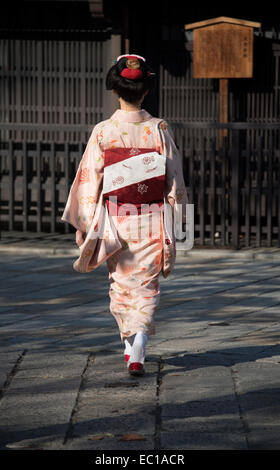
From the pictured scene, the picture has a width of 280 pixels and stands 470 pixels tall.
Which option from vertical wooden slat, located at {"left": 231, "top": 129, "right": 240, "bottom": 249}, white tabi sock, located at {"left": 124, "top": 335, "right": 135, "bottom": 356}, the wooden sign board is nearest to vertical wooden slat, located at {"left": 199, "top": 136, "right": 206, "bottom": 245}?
vertical wooden slat, located at {"left": 231, "top": 129, "right": 240, "bottom": 249}

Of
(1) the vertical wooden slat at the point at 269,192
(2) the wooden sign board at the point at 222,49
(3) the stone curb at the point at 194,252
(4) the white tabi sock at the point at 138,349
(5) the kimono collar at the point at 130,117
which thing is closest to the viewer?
(4) the white tabi sock at the point at 138,349

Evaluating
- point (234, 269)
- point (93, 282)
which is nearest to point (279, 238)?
point (234, 269)

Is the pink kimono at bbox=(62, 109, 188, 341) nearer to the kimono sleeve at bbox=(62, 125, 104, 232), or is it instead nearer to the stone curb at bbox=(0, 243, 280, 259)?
the kimono sleeve at bbox=(62, 125, 104, 232)

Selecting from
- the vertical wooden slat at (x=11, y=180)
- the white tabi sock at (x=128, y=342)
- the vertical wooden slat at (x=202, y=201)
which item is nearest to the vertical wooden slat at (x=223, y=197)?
the vertical wooden slat at (x=202, y=201)

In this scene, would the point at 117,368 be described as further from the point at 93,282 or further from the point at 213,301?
the point at 93,282

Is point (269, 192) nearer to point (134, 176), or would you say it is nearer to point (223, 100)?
point (223, 100)

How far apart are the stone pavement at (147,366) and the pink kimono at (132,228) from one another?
0.42m

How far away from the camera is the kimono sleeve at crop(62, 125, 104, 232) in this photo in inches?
248

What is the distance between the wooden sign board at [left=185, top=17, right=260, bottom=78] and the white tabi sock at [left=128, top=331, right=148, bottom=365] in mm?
6829

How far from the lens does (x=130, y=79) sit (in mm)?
6285

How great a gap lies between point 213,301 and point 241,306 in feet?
1.01

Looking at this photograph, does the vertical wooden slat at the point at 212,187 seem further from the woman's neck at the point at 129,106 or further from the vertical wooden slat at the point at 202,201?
the woman's neck at the point at 129,106

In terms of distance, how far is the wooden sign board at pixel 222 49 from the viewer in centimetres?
1238

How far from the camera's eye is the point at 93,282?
30.6ft
